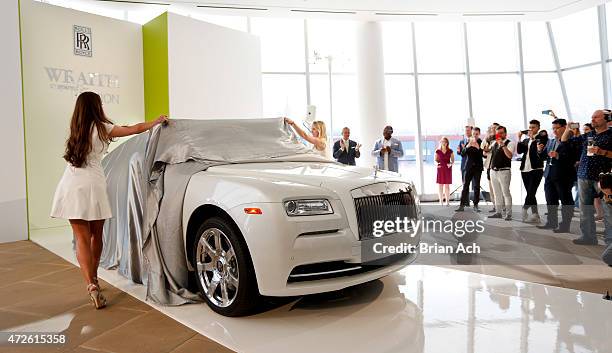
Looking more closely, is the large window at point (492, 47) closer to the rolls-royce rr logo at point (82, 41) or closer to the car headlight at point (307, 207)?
the rolls-royce rr logo at point (82, 41)

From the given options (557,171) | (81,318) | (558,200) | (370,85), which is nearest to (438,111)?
(370,85)

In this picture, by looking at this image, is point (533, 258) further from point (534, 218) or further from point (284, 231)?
point (284, 231)

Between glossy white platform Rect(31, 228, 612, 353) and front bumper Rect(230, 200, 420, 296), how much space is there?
10.6 inches

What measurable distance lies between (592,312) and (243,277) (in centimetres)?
221

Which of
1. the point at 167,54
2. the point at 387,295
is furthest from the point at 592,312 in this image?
the point at 167,54

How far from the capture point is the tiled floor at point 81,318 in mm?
2416

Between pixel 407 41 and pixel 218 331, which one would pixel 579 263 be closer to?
pixel 218 331

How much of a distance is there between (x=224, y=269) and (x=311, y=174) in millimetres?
832

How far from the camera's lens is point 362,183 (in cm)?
280

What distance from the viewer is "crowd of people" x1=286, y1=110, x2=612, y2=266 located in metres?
4.87

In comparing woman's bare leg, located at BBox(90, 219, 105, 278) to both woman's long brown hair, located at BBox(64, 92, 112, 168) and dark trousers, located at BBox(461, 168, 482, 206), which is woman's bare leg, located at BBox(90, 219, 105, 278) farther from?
dark trousers, located at BBox(461, 168, 482, 206)

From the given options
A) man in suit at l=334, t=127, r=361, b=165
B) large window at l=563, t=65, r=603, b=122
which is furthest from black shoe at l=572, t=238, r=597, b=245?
large window at l=563, t=65, r=603, b=122

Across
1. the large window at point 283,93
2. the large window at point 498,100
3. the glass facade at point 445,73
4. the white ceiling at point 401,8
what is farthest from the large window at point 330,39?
the large window at point 498,100

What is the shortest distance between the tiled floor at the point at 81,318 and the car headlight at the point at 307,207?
2.75ft
